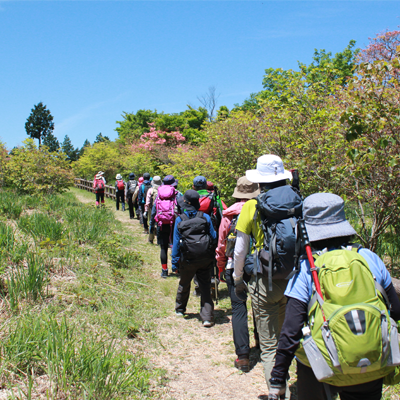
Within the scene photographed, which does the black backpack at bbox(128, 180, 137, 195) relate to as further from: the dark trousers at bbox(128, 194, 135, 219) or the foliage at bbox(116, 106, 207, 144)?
the foliage at bbox(116, 106, 207, 144)

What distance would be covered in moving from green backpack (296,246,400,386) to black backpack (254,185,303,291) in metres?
0.79

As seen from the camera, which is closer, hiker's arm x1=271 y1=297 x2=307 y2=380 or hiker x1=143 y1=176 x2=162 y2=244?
hiker's arm x1=271 y1=297 x2=307 y2=380

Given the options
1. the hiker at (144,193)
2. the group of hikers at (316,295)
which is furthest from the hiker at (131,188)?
the group of hikers at (316,295)

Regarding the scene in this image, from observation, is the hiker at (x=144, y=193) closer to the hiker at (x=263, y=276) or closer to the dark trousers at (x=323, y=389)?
the hiker at (x=263, y=276)

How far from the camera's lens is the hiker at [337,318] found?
1.54 meters

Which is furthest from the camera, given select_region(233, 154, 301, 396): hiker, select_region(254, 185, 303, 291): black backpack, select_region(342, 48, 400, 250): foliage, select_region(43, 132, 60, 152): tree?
select_region(43, 132, 60, 152): tree

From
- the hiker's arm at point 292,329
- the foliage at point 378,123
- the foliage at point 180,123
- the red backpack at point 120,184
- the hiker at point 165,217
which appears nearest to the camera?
the hiker's arm at point 292,329

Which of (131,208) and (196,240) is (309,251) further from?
(131,208)

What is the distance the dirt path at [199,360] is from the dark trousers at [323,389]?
131 cm

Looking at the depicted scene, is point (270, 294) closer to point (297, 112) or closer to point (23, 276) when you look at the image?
point (23, 276)

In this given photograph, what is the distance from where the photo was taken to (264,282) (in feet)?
9.24

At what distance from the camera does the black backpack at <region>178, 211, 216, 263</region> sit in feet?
14.5

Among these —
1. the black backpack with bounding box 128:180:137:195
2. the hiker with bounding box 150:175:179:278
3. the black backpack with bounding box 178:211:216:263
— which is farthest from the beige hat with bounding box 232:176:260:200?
the black backpack with bounding box 128:180:137:195

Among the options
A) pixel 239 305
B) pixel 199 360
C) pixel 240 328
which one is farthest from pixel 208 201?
pixel 199 360
